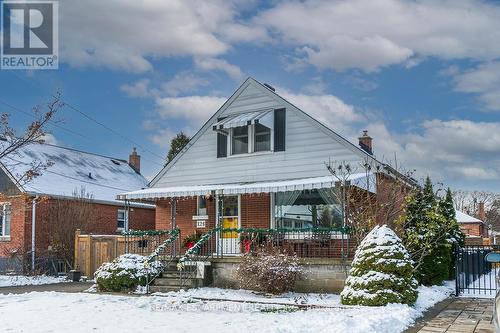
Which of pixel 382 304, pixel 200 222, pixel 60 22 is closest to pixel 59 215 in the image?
pixel 200 222

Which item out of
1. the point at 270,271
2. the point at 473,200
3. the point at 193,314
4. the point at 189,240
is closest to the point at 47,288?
the point at 189,240

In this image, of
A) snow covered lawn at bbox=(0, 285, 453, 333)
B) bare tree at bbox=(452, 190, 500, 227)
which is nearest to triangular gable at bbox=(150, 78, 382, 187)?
snow covered lawn at bbox=(0, 285, 453, 333)

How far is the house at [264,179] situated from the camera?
1705 centimetres

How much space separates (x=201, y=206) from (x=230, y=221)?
1.49m

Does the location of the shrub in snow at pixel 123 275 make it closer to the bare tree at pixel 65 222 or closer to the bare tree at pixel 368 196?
the bare tree at pixel 368 196

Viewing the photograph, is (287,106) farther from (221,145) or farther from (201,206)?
(201,206)

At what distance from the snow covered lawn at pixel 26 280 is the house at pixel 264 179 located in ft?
13.8

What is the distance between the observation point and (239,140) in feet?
66.7

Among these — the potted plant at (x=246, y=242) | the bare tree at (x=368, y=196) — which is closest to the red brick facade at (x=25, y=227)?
the potted plant at (x=246, y=242)

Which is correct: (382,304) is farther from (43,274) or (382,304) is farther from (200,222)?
(43,274)

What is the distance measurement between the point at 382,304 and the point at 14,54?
14352 mm

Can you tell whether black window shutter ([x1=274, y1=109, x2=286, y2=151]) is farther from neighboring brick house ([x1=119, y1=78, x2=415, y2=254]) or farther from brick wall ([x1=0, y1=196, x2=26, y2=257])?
brick wall ([x1=0, y1=196, x2=26, y2=257])

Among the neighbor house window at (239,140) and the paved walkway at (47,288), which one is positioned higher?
the neighbor house window at (239,140)

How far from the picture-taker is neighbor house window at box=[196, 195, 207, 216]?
67.8 ft
